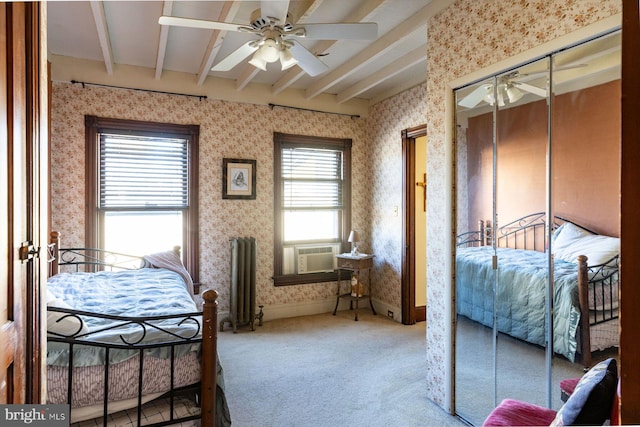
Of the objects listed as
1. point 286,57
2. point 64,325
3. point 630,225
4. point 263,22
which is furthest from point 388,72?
point 630,225

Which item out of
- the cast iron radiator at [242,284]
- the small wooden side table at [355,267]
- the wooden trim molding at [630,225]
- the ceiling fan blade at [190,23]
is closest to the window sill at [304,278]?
the small wooden side table at [355,267]

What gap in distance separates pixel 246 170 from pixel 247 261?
41.9 inches

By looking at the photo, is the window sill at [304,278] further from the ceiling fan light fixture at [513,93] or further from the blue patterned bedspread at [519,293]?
the ceiling fan light fixture at [513,93]

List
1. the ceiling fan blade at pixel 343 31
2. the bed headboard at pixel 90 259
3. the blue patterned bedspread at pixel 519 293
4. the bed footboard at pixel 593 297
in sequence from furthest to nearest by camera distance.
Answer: the bed headboard at pixel 90 259 → the ceiling fan blade at pixel 343 31 → the blue patterned bedspread at pixel 519 293 → the bed footboard at pixel 593 297

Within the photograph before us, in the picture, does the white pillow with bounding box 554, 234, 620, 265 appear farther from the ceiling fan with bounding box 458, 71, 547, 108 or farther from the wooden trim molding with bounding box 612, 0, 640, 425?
the wooden trim molding with bounding box 612, 0, 640, 425

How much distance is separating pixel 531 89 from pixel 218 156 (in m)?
3.19

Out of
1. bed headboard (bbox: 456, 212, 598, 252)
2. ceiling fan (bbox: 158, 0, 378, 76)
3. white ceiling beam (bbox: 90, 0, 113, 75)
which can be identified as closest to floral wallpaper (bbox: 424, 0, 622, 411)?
bed headboard (bbox: 456, 212, 598, 252)

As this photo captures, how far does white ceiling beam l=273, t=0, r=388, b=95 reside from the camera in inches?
100

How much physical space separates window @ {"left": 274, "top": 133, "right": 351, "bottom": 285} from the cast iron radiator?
0.41 metres

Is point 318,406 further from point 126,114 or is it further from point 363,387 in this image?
point 126,114

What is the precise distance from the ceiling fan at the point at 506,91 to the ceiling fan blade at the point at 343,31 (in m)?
0.76

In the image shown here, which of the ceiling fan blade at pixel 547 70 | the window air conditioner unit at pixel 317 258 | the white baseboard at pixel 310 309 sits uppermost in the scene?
the ceiling fan blade at pixel 547 70

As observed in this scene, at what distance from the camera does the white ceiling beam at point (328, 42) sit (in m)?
2.54

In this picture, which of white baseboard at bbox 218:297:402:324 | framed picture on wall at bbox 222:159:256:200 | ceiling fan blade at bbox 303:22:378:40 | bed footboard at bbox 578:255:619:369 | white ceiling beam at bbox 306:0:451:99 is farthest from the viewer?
white baseboard at bbox 218:297:402:324
